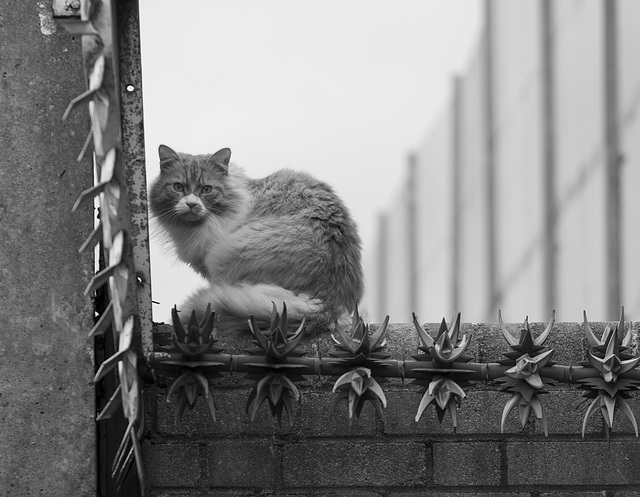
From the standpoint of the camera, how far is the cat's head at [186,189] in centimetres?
368

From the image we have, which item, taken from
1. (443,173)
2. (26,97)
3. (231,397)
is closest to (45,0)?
(26,97)

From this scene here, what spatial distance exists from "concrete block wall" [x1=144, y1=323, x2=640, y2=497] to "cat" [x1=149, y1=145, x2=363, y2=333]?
202 millimetres

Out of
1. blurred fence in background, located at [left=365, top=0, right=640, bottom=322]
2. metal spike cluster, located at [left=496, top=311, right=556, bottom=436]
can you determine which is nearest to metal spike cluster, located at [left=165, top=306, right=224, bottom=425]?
metal spike cluster, located at [left=496, top=311, right=556, bottom=436]

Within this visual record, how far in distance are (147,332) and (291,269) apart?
0.56 m

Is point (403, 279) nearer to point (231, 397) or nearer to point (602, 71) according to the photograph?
point (602, 71)

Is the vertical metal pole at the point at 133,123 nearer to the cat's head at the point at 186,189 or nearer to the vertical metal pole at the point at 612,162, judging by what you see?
the cat's head at the point at 186,189

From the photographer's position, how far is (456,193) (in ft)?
42.7

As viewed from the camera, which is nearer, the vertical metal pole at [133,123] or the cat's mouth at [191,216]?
the vertical metal pole at [133,123]

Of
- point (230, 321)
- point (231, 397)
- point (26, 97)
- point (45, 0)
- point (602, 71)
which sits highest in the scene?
point (602, 71)

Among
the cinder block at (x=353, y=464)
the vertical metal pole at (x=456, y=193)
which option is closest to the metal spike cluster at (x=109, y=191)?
the cinder block at (x=353, y=464)

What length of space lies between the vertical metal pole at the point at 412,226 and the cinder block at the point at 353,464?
458 inches

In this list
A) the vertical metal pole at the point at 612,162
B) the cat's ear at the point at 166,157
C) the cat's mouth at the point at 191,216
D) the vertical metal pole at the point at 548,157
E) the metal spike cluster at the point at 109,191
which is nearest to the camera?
the metal spike cluster at the point at 109,191

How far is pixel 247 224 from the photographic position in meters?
3.62

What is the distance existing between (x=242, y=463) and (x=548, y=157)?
6.46 metres
